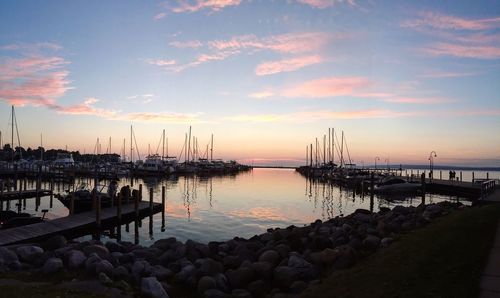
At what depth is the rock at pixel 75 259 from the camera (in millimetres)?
15017

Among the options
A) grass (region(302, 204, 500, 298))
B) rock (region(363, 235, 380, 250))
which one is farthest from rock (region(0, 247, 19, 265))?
rock (region(363, 235, 380, 250))

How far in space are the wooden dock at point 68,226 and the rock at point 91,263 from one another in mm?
7249

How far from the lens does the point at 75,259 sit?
49.7 ft

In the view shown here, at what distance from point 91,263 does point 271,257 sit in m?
6.30

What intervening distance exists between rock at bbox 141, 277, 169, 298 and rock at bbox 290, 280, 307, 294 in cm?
382

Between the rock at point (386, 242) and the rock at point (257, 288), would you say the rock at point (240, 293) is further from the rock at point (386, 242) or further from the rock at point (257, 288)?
the rock at point (386, 242)

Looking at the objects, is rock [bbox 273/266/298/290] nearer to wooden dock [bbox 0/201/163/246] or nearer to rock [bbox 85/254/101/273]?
rock [bbox 85/254/101/273]

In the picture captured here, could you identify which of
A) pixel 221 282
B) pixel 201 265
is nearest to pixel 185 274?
pixel 201 265

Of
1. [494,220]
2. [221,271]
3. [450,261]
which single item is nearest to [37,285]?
[221,271]

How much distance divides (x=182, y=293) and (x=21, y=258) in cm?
665

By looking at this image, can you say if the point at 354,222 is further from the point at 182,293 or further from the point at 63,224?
the point at 63,224

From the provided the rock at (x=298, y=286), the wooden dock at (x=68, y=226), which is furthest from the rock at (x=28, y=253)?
the rock at (x=298, y=286)

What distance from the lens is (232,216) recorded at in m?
39.3

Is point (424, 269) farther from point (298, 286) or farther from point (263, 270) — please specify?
point (263, 270)
